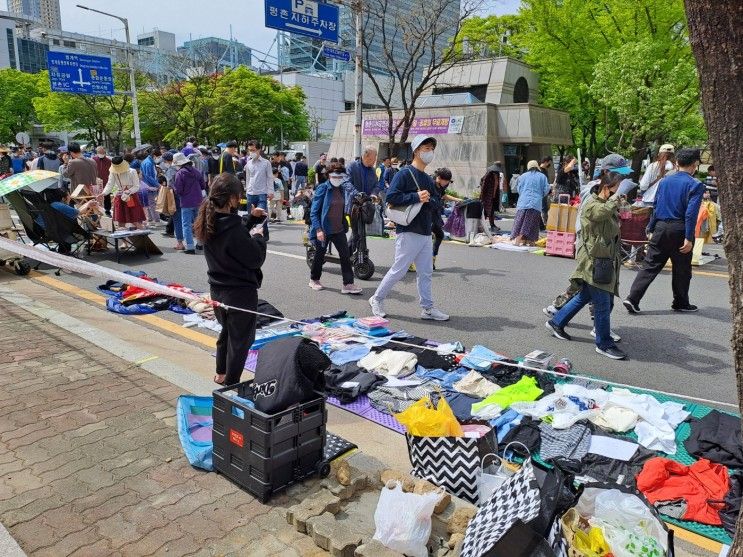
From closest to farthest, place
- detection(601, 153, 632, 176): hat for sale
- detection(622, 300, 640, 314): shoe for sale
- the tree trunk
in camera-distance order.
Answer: the tree trunk
detection(601, 153, 632, 176): hat for sale
detection(622, 300, 640, 314): shoe for sale

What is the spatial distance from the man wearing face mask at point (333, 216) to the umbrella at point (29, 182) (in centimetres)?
435

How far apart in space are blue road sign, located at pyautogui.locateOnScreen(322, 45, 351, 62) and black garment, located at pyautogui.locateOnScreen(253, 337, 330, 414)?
15.2 m

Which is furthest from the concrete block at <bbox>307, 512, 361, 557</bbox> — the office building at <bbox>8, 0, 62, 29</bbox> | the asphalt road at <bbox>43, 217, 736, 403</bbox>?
the office building at <bbox>8, 0, 62, 29</bbox>

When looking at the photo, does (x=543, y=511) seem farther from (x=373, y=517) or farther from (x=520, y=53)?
(x=520, y=53)

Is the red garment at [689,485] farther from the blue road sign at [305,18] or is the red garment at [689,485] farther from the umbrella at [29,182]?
the blue road sign at [305,18]

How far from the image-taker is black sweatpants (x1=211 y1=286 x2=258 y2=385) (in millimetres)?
4297

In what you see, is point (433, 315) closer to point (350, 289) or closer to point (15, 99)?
point (350, 289)

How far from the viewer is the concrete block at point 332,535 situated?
272 cm

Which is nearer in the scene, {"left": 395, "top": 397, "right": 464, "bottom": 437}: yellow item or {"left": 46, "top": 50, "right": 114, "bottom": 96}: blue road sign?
{"left": 395, "top": 397, "right": 464, "bottom": 437}: yellow item

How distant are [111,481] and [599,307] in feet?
15.0

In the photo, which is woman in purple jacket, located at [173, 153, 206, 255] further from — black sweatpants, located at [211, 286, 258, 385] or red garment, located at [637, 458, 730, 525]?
red garment, located at [637, 458, 730, 525]

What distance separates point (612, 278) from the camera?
5.59 metres

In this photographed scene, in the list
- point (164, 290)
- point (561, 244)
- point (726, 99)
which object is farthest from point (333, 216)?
point (726, 99)

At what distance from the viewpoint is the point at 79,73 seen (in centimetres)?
2767
